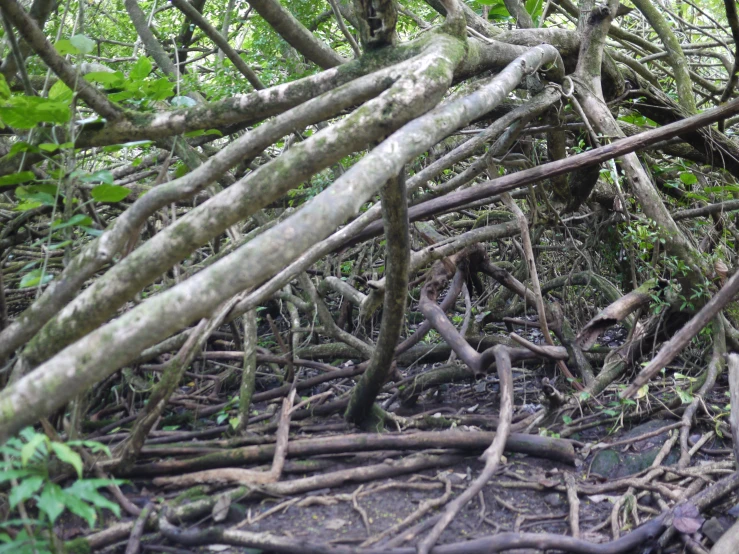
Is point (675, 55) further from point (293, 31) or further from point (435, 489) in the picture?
point (435, 489)

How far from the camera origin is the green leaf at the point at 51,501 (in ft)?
5.35

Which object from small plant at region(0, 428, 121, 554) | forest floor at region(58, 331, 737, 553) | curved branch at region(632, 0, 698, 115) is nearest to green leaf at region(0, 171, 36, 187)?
small plant at region(0, 428, 121, 554)

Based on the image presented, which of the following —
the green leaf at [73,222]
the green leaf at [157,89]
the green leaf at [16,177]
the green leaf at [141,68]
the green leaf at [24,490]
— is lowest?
the green leaf at [24,490]

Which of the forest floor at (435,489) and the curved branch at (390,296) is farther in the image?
the curved branch at (390,296)

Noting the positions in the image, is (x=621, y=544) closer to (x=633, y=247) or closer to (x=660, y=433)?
(x=660, y=433)

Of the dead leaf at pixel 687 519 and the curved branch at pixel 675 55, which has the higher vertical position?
the curved branch at pixel 675 55

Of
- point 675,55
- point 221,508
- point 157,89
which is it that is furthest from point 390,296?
point 675,55

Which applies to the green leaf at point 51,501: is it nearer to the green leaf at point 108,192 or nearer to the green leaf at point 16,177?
the green leaf at point 108,192

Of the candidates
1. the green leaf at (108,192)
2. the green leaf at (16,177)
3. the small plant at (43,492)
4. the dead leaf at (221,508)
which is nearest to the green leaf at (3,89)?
the green leaf at (16,177)

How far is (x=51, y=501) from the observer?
5.45 ft

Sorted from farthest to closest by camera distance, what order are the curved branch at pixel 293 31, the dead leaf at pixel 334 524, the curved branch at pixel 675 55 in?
1. the curved branch at pixel 675 55
2. the curved branch at pixel 293 31
3. the dead leaf at pixel 334 524

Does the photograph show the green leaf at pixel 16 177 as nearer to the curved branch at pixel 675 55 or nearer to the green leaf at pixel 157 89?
the green leaf at pixel 157 89

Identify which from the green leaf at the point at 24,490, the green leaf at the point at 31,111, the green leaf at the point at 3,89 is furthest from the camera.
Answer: the green leaf at the point at 3,89

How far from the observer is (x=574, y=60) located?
4.10 metres
